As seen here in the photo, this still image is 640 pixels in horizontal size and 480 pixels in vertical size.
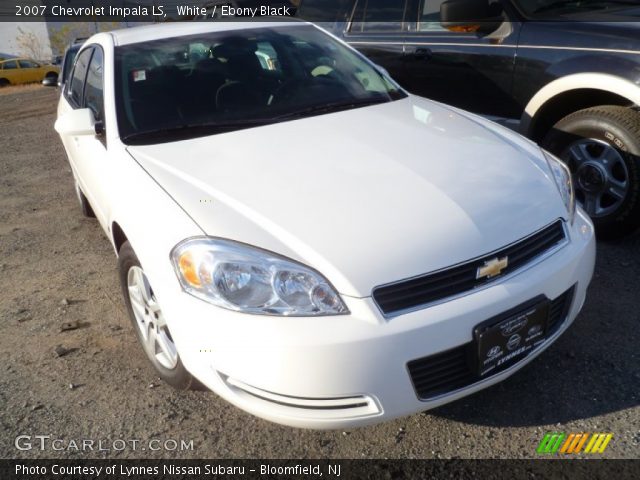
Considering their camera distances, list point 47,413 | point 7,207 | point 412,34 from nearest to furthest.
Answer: point 47,413 < point 412,34 < point 7,207

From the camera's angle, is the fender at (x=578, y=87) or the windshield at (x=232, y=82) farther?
the fender at (x=578, y=87)

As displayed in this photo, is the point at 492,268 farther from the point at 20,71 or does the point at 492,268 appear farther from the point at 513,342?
the point at 20,71

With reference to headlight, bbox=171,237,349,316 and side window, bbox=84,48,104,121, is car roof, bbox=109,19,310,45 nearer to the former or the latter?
side window, bbox=84,48,104,121

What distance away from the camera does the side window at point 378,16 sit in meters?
4.66

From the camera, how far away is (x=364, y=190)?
2.21m

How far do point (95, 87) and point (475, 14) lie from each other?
8.42 ft

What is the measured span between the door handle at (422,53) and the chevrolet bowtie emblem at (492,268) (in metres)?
2.78

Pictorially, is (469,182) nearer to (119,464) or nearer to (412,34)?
(119,464)

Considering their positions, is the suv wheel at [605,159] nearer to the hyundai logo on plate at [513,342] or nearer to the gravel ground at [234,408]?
the gravel ground at [234,408]

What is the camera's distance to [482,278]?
199cm

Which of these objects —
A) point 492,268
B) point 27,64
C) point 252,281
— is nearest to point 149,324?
point 252,281

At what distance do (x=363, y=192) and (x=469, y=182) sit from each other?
44 centimetres

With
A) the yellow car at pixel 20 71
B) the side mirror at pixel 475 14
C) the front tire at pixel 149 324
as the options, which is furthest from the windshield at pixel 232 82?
the yellow car at pixel 20 71

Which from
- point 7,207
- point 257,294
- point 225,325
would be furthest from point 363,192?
point 7,207
